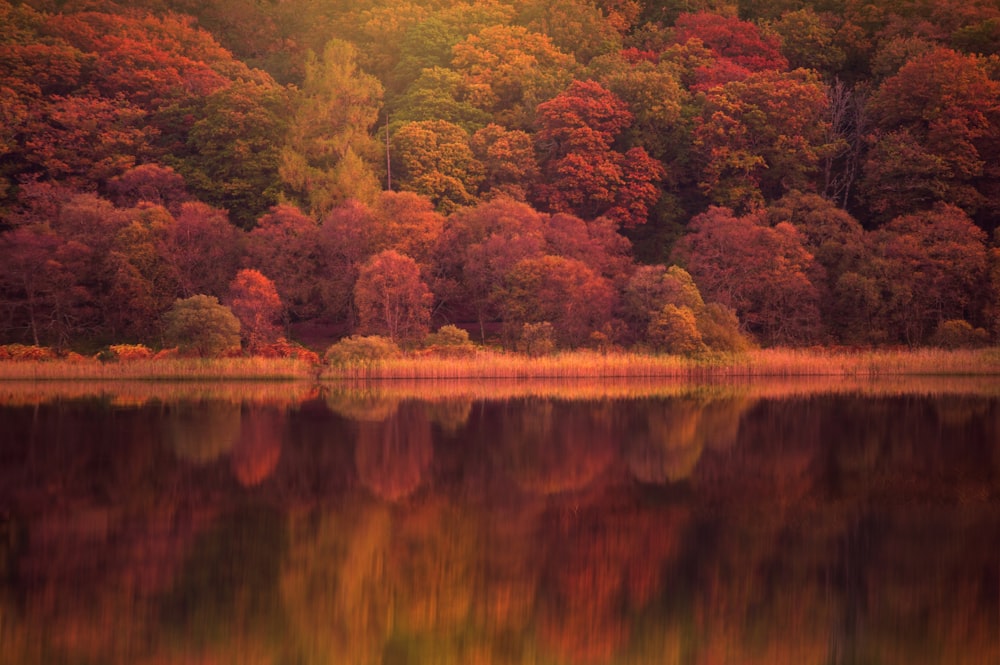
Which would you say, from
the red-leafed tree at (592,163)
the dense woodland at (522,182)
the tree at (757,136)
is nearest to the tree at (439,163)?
the dense woodland at (522,182)

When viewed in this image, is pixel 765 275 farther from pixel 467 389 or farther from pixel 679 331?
pixel 467 389

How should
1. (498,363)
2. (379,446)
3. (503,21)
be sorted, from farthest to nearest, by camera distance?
(503,21) < (498,363) < (379,446)

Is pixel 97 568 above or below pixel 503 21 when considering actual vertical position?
below

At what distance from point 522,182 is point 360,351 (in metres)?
16.5

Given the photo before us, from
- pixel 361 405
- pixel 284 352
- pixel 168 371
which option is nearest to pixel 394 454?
pixel 361 405

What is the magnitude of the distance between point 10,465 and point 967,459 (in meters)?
16.5

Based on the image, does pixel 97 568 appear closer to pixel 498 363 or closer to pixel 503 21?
pixel 498 363

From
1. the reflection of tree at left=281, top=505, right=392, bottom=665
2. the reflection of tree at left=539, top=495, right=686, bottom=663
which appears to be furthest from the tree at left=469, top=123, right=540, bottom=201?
the reflection of tree at left=281, top=505, right=392, bottom=665

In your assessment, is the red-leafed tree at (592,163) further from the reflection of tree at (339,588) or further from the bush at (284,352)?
the reflection of tree at (339,588)

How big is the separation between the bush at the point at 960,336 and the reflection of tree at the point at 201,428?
26813 mm

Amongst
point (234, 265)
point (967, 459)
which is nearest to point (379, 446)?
point (967, 459)

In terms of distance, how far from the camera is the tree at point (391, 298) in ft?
133

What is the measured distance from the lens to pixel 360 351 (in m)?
36.2

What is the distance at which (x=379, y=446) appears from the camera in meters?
19.4
